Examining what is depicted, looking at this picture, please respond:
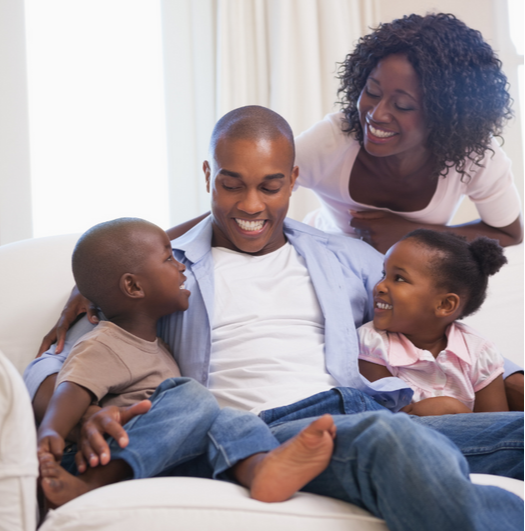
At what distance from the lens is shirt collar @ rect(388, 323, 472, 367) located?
4.97 ft

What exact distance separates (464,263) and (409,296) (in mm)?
164

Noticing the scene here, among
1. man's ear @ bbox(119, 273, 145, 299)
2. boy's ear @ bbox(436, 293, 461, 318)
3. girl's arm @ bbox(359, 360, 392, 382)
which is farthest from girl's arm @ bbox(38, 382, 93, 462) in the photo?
boy's ear @ bbox(436, 293, 461, 318)

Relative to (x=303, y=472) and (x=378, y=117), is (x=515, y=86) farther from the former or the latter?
(x=303, y=472)

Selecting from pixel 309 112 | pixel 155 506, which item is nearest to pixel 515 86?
pixel 309 112

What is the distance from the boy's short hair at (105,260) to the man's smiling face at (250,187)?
0.22 meters

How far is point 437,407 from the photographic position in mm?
1411

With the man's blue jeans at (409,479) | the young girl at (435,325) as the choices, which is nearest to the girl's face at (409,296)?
the young girl at (435,325)

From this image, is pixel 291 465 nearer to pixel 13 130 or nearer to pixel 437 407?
pixel 437 407

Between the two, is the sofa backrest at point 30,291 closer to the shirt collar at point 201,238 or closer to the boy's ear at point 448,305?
the shirt collar at point 201,238

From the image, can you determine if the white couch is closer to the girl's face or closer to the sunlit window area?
the girl's face

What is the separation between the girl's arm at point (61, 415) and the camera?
3.51 feet

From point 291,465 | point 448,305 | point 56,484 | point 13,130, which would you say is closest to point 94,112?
point 13,130

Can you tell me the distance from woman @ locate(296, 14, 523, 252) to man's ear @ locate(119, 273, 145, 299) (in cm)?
76

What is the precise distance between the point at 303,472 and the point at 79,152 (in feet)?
6.70
